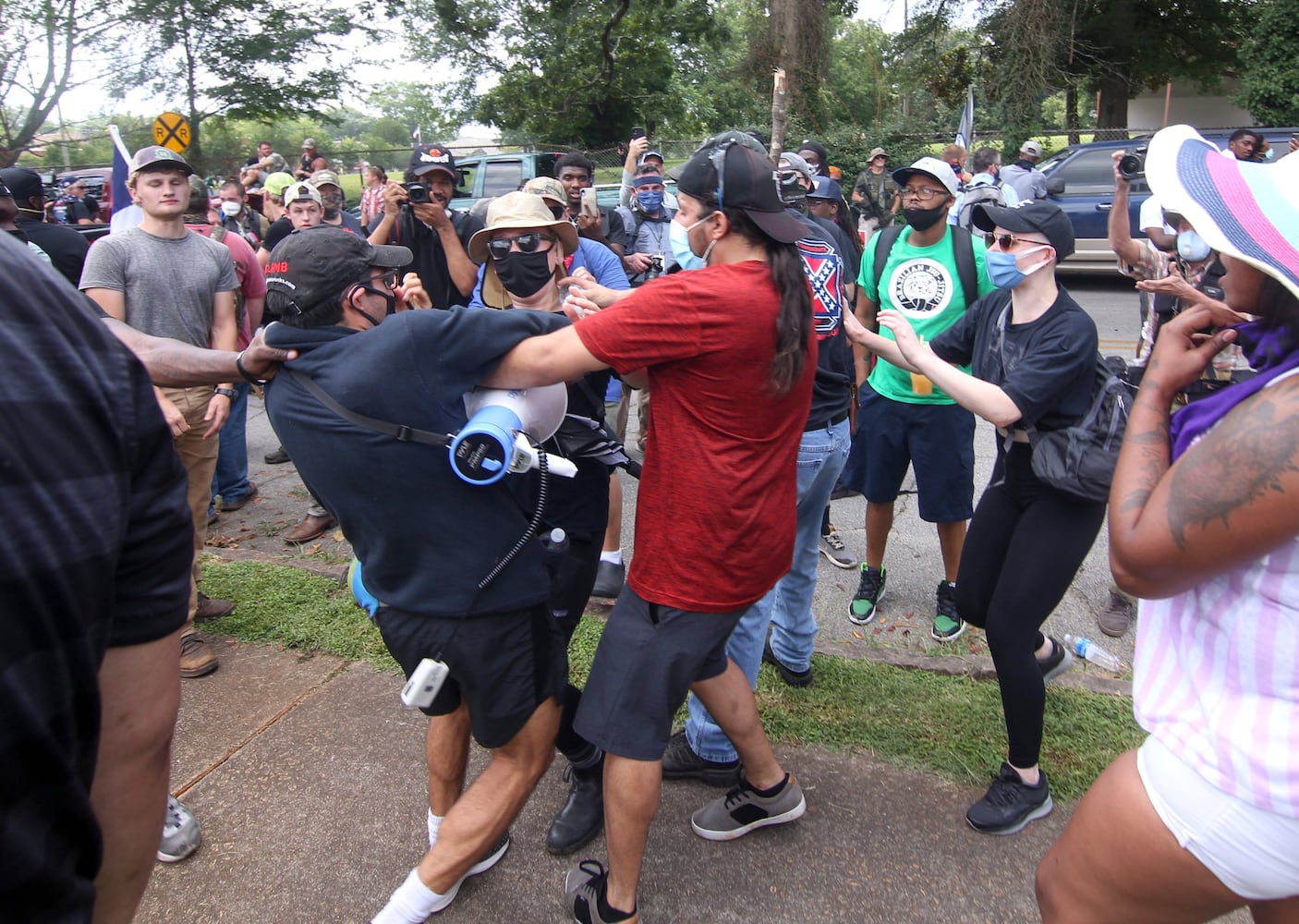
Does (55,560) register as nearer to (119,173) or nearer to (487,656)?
(487,656)

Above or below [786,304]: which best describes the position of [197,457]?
below

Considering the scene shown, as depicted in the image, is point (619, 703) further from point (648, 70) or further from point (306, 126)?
point (306, 126)

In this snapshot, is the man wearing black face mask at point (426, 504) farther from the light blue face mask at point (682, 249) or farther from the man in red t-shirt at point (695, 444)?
the light blue face mask at point (682, 249)

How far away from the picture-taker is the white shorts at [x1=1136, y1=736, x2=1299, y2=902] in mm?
1364

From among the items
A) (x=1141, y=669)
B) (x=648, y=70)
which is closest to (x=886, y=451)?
(x=1141, y=669)

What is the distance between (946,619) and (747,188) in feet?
8.10

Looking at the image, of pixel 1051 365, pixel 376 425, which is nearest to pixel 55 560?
pixel 376 425

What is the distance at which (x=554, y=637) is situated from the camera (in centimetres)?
247

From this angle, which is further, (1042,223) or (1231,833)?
(1042,223)

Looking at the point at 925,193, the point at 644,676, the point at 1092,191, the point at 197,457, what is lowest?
the point at 644,676

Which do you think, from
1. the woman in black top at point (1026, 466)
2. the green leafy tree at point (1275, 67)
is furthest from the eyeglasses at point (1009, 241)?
the green leafy tree at point (1275, 67)

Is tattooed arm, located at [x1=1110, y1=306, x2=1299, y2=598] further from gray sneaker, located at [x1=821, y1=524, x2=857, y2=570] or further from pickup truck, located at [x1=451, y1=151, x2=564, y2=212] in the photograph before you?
pickup truck, located at [x1=451, y1=151, x2=564, y2=212]

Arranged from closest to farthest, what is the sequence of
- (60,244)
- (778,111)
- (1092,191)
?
(60,244) < (778,111) < (1092,191)

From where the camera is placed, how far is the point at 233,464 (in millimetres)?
6047
